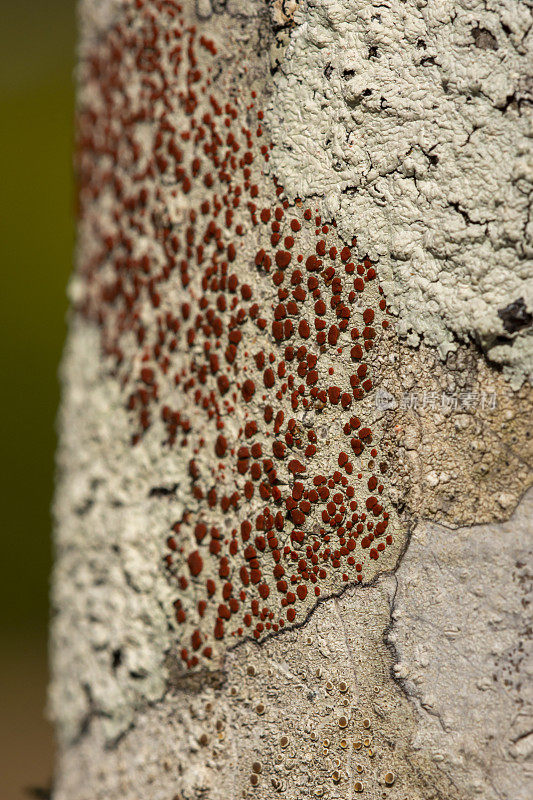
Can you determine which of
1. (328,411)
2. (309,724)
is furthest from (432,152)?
(309,724)

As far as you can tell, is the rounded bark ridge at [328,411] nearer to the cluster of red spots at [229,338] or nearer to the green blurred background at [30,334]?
the cluster of red spots at [229,338]

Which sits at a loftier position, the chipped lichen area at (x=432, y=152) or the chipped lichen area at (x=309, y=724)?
the chipped lichen area at (x=432, y=152)

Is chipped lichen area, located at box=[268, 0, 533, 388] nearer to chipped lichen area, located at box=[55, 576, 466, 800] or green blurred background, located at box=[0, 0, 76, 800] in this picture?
chipped lichen area, located at box=[55, 576, 466, 800]

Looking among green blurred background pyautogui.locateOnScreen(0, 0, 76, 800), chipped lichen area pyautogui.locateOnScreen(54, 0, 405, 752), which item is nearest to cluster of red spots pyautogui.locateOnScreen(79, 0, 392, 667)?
chipped lichen area pyautogui.locateOnScreen(54, 0, 405, 752)

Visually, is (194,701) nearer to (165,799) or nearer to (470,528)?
(165,799)

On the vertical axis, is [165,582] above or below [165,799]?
above

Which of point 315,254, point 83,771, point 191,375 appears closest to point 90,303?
point 191,375

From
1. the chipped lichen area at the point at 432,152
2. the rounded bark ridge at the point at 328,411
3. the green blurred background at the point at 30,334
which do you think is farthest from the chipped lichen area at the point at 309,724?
the green blurred background at the point at 30,334

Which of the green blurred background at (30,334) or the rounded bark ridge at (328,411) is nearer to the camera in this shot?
the rounded bark ridge at (328,411)
